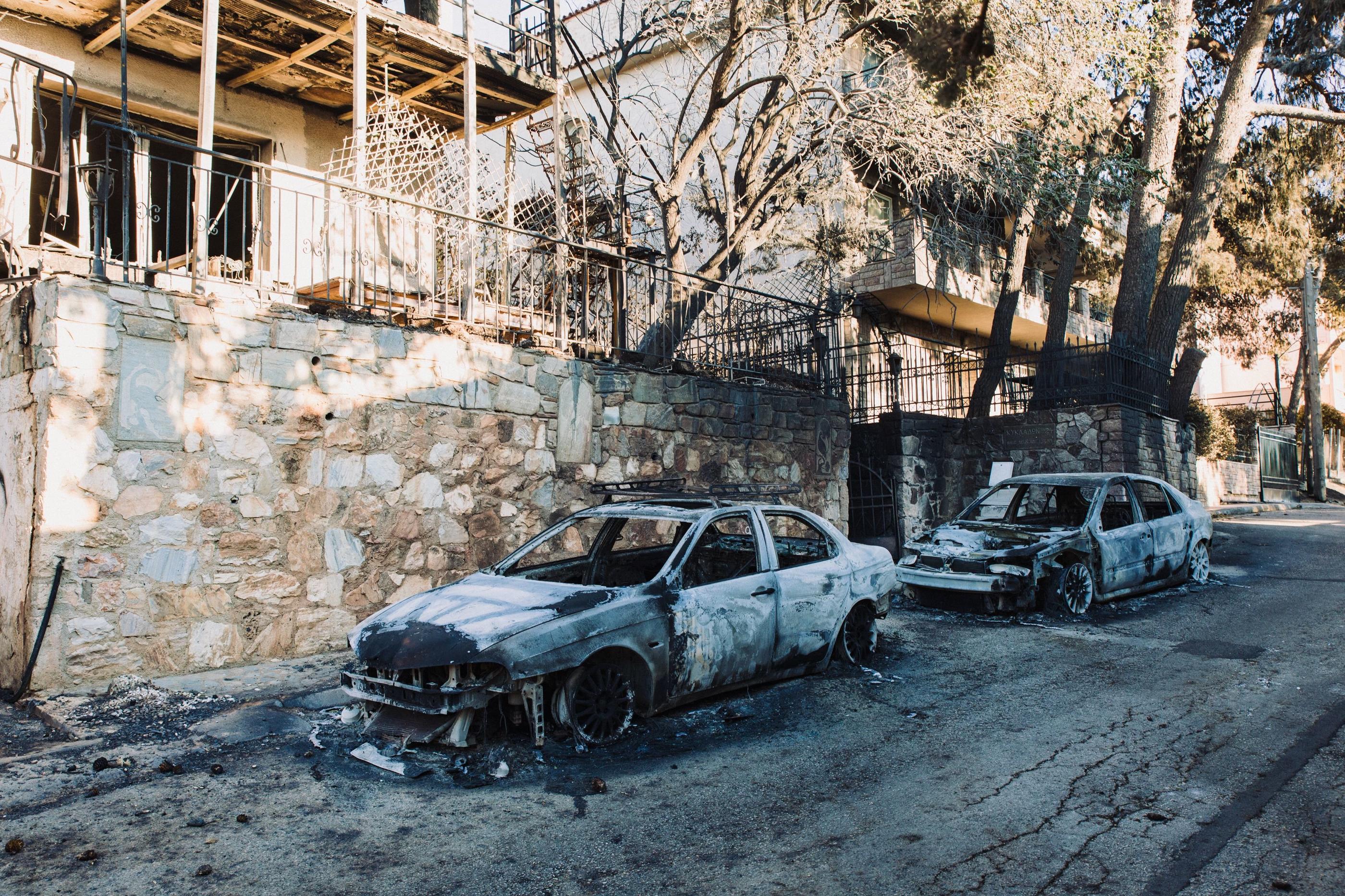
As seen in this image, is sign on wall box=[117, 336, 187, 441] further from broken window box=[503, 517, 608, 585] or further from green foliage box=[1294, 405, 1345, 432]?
green foliage box=[1294, 405, 1345, 432]

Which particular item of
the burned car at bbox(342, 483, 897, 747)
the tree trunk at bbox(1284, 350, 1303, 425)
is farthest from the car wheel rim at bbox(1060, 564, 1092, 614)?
the tree trunk at bbox(1284, 350, 1303, 425)

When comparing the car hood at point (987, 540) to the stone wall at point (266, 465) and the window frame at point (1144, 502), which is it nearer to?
the window frame at point (1144, 502)

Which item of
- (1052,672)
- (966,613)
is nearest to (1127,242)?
(966,613)

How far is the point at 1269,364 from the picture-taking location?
5484 cm

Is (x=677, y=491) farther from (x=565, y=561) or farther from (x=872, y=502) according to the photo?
(x=872, y=502)

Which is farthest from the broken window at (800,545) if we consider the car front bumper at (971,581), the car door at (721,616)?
the car front bumper at (971,581)

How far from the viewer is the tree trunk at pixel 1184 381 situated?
17.5 metres

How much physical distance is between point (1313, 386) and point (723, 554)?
27.2m

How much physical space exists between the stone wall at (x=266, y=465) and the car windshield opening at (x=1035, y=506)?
4.26 metres

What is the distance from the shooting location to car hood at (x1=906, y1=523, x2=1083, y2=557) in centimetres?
938

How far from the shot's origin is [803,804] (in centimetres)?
445

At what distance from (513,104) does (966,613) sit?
27.8 ft

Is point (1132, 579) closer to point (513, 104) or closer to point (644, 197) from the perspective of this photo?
point (513, 104)

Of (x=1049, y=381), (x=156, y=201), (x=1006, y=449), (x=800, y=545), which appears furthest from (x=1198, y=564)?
(x=156, y=201)
